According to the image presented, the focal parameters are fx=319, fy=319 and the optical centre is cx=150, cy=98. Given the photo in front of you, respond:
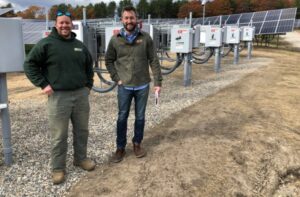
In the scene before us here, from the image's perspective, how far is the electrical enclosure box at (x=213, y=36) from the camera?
11141 millimetres

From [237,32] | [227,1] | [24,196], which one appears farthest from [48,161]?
[227,1]

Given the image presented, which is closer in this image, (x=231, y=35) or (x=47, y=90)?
(x=47, y=90)

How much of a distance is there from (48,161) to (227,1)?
56.3 meters

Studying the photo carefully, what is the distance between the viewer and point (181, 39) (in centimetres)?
815

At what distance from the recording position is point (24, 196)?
289 cm

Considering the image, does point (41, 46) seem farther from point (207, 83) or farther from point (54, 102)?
point (207, 83)

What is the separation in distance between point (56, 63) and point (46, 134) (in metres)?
1.96

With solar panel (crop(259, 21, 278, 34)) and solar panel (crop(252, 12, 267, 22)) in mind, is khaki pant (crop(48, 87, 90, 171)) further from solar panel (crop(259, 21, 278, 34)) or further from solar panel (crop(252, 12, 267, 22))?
solar panel (crop(252, 12, 267, 22))

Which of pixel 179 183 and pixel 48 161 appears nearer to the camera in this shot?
pixel 179 183

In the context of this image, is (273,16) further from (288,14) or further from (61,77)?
(61,77)

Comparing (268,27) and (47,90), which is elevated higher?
(268,27)

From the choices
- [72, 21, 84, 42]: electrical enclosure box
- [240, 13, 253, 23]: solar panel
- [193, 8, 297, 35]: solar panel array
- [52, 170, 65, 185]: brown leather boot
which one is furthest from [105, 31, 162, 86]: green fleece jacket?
[240, 13, 253, 23]: solar panel

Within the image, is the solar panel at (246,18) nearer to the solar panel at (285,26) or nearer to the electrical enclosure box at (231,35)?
the solar panel at (285,26)

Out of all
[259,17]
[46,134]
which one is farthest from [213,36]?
[259,17]
